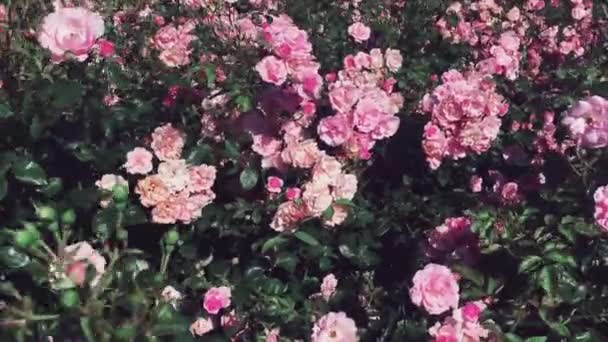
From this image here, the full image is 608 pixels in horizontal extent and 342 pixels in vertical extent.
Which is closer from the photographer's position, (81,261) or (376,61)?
(81,261)

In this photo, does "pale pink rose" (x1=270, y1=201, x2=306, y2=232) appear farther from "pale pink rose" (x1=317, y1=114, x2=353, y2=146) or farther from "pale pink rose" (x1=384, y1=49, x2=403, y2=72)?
"pale pink rose" (x1=384, y1=49, x2=403, y2=72)

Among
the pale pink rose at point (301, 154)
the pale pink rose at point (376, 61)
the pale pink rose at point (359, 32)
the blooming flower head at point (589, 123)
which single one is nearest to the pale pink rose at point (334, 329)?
the pale pink rose at point (301, 154)

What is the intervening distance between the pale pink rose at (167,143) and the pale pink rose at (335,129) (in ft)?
1.01

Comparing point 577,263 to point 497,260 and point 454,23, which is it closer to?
point 497,260

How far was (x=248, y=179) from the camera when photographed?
80.6 inches

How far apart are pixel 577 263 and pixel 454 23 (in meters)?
2.03

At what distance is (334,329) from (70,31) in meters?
0.79

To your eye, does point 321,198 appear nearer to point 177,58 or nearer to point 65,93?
point 65,93

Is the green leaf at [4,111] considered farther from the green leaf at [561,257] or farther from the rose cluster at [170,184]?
the green leaf at [561,257]

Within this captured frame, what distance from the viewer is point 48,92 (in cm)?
194

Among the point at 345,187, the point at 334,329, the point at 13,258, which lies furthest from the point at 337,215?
the point at 13,258

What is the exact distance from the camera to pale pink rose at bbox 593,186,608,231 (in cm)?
173

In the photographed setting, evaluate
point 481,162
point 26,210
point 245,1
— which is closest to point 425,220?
point 481,162

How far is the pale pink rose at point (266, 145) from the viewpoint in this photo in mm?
2057
